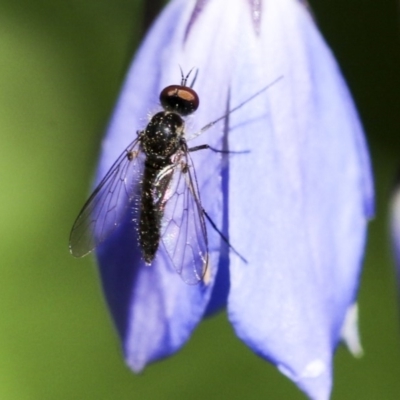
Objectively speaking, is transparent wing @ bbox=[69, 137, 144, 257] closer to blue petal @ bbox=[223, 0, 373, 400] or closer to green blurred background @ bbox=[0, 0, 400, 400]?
blue petal @ bbox=[223, 0, 373, 400]

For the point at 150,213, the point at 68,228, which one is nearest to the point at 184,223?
the point at 150,213

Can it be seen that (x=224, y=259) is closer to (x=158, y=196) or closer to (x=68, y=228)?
(x=158, y=196)

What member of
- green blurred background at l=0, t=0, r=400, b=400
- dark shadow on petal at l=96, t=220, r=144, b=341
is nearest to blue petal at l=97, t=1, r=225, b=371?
dark shadow on petal at l=96, t=220, r=144, b=341

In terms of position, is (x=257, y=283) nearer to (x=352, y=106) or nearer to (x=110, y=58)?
(x=352, y=106)

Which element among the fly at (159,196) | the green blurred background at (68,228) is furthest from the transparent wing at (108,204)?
the green blurred background at (68,228)

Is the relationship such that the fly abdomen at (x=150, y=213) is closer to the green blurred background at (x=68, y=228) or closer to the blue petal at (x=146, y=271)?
the blue petal at (x=146, y=271)

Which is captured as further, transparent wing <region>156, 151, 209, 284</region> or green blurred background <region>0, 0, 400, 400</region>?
green blurred background <region>0, 0, 400, 400</region>
